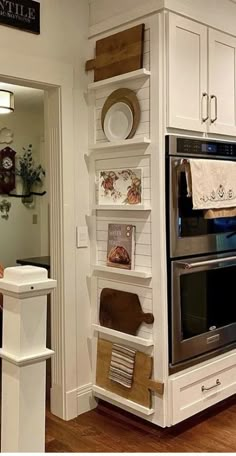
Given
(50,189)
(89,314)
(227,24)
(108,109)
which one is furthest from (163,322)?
(227,24)

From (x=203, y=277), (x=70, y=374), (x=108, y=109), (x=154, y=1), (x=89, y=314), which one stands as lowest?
(x=70, y=374)

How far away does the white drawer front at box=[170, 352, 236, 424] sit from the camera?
2.50 m

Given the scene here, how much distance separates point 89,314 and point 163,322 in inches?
23.9

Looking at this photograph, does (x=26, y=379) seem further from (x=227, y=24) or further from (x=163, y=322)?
(x=227, y=24)

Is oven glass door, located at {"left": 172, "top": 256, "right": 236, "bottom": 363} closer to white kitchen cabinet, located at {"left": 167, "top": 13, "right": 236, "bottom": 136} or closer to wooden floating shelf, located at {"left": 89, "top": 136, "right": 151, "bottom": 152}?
wooden floating shelf, located at {"left": 89, "top": 136, "right": 151, "bottom": 152}

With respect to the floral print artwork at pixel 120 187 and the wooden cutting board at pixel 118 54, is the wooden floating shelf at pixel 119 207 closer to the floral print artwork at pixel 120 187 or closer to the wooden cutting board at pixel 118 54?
the floral print artwork at pixel 120 187

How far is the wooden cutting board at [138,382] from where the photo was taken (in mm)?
2512

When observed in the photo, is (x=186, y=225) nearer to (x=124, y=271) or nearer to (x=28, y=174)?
(x=124, y=271)

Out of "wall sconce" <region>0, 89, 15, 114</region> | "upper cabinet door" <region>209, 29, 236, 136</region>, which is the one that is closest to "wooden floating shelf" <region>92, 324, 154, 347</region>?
"upper cabinet door" <region>209, 29, 236, 136</region>

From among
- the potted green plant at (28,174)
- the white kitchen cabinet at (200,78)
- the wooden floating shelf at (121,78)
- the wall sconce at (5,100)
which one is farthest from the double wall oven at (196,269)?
the potted green plant at (28,174)

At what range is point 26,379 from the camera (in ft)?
3.06

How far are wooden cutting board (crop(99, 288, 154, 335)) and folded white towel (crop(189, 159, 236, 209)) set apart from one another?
66 centimetres

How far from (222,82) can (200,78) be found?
0.23 m

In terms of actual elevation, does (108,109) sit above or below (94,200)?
above
